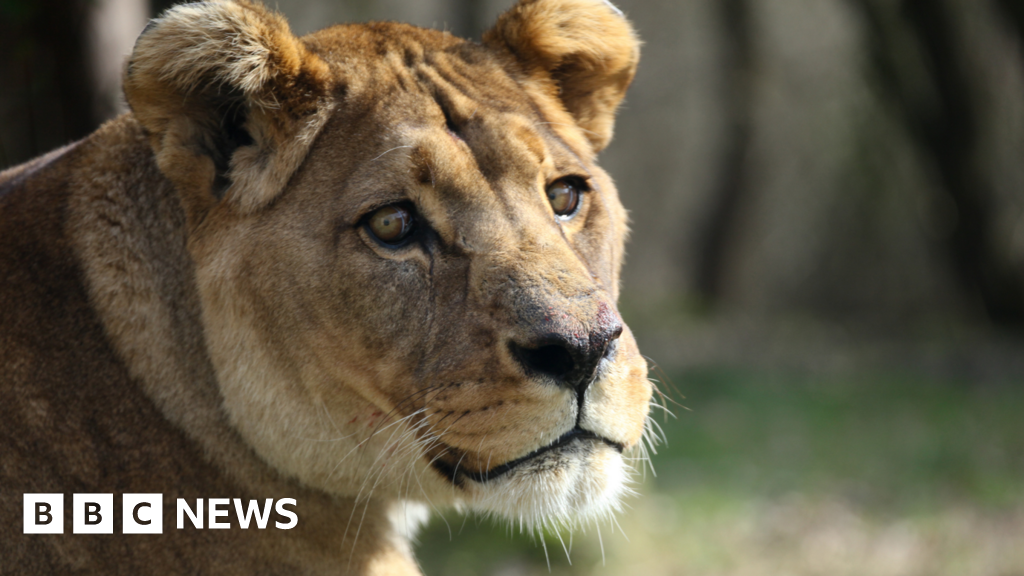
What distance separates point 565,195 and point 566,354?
0.83 meters

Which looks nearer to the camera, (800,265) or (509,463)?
(509,463)

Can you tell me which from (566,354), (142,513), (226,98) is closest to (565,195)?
(566,354)

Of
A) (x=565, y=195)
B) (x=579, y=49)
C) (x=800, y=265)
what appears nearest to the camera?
(x=565, y=195)

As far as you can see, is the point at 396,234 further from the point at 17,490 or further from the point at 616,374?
the point at 17,490

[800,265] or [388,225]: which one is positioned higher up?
[388,225]

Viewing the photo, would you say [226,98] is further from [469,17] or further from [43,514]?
[469,17]

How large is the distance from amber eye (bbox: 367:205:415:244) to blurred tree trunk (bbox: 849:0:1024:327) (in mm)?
10119

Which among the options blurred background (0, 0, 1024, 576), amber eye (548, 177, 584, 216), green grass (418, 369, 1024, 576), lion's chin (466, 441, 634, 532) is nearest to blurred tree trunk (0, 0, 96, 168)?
blurred background (0, 0, 1024, 576)

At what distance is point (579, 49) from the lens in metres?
3.77

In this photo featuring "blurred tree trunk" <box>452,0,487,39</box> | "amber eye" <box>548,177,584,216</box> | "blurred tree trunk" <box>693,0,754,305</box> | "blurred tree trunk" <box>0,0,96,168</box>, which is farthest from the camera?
"blurred tree trunk" <box>693,0,754,305</box>

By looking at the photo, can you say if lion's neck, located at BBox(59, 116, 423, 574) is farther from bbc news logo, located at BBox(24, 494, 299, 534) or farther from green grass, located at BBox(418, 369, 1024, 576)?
green grass, located at BBox(418, 369, 1024, 576)

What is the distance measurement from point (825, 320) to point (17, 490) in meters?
13.5

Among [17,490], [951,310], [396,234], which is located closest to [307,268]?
[396,234]

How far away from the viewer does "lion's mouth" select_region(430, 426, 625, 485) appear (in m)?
2.87
